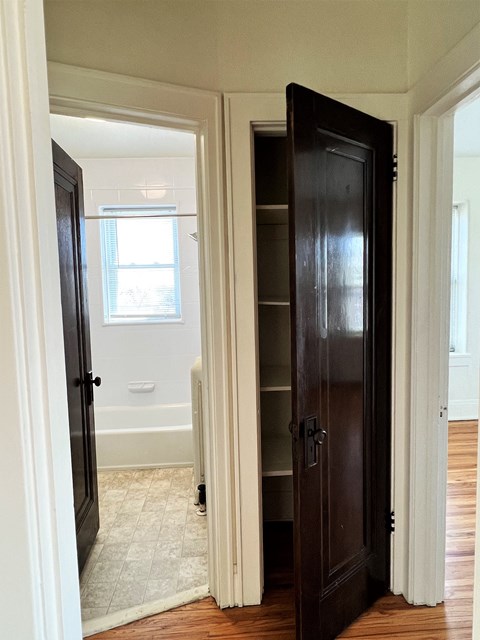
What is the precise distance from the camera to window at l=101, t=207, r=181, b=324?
3.94 metres

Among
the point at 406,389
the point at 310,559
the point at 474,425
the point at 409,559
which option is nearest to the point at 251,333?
the point at 406,389

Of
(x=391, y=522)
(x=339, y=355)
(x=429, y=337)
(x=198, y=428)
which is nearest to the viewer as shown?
(x=339, y=355)

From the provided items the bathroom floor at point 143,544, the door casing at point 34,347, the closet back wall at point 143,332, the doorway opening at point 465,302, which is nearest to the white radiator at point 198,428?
the bathroom floor at point 143,544

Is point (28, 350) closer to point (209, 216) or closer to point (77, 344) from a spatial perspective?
point (209, 216)

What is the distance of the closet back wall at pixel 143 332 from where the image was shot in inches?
150

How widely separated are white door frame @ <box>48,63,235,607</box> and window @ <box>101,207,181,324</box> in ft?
7.55

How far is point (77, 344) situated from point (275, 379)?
43.4 inches

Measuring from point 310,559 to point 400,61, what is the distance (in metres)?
2.10

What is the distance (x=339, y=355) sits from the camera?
1639mm

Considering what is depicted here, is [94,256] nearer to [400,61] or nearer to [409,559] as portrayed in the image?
[400,61]

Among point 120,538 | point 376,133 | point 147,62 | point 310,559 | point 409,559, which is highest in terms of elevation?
point 147,62

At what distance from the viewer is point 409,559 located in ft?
6.19

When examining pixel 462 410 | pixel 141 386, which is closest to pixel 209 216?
pixel 141 386

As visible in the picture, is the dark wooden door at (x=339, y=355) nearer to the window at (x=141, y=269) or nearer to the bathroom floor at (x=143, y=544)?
the bathroom floor at (x=143, y=544)
